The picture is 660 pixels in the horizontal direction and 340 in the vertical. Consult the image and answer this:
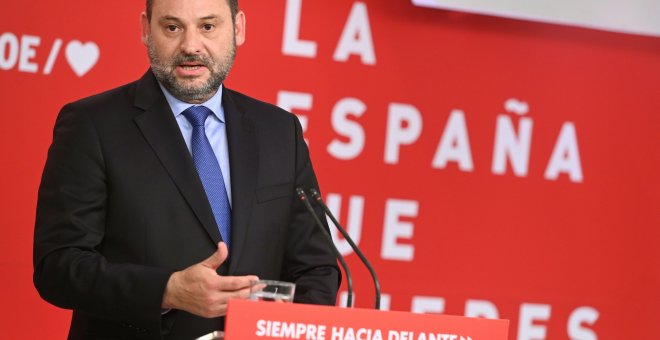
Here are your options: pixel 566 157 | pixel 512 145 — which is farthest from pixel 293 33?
pixel 566 157

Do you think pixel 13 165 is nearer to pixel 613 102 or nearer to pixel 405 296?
pixel 405 296

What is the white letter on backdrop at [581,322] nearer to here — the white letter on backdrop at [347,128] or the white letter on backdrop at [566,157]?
the white letter on backdrop at [566,157]

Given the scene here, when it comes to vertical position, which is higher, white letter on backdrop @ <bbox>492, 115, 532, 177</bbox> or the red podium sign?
white letter on backdrop @ <bbox>492, 115, 532, 177</bbox>

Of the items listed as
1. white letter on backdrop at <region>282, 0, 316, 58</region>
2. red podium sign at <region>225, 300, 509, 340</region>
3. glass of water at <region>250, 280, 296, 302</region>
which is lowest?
red podium sign at <region>225, 300, 509, 340</region>

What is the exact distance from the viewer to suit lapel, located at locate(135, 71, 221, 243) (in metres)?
2.11

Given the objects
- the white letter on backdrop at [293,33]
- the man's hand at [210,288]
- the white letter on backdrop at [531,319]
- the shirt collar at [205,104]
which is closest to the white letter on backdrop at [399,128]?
the white letter on backdrop at [293,33]

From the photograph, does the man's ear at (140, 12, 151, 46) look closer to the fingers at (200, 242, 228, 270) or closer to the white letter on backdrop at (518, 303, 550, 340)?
the fingers at (200, 242, 228, 270)

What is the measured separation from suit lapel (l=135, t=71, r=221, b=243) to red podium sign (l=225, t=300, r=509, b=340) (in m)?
0.54

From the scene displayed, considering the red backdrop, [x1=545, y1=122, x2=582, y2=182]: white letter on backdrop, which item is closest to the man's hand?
the red backdrop

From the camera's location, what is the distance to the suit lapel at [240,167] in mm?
2137

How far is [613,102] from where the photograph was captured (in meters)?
4.05

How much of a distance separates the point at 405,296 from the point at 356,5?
110 cm

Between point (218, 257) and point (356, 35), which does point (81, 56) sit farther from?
point (218, 257)

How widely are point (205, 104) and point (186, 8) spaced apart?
0.70 ft
